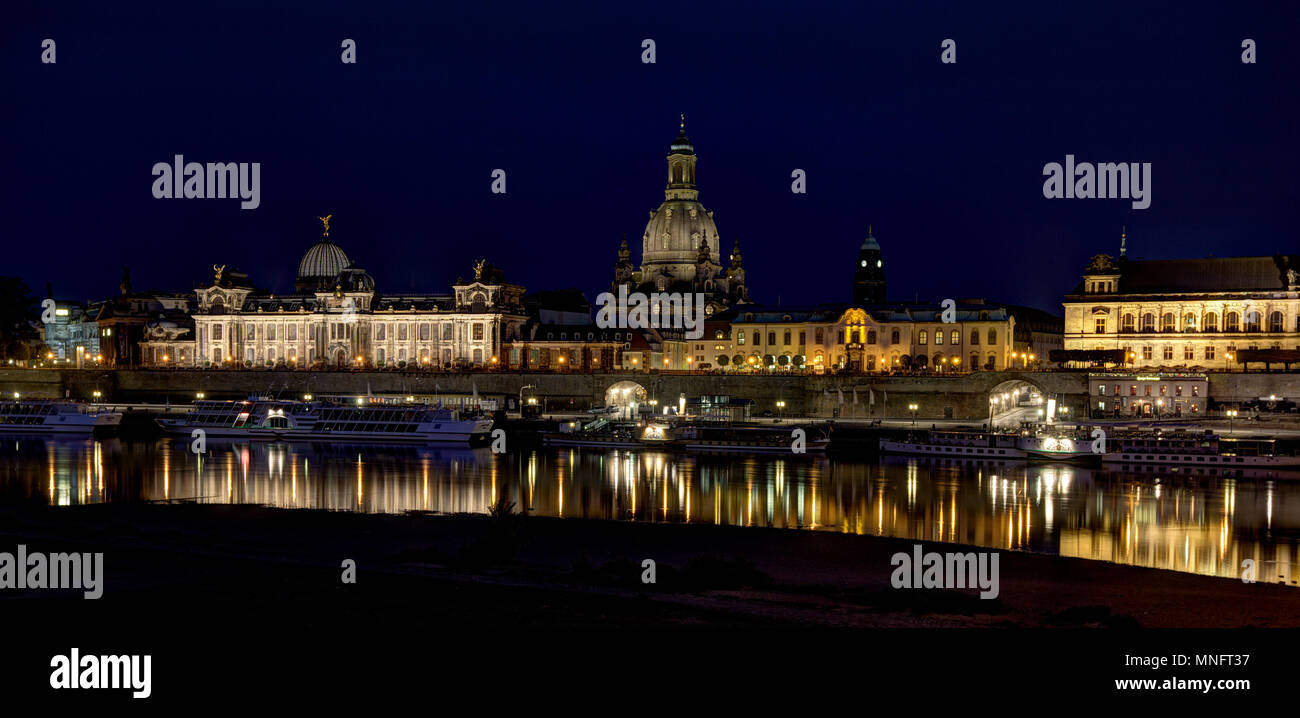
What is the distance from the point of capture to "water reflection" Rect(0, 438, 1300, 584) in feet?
131

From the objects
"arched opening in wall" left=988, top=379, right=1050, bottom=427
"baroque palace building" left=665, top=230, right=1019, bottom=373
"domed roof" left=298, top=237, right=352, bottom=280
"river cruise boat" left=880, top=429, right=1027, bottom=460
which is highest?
"domed roof" left=298, top=237, right=352, bottom=280

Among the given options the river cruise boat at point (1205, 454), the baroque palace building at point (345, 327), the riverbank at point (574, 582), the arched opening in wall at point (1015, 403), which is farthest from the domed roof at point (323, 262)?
the riverbank at point (574, 582)

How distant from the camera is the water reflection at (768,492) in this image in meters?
39.8

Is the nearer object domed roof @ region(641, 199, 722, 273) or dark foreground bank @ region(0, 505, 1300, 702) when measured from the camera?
dark foreground bank @ region(0, 505, 1300, 702)

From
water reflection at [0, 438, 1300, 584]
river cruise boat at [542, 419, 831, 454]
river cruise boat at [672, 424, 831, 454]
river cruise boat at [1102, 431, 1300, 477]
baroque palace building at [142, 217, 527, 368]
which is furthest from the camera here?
baroque palace building at [142, 217, 527, 368]

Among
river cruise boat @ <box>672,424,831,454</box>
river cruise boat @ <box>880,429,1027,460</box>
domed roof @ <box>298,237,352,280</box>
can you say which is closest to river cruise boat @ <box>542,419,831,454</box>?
river cruise boat @ <box>672,424,831,454</box>

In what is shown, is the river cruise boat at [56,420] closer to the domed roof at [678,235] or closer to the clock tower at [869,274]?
the domed roof at [678,235]

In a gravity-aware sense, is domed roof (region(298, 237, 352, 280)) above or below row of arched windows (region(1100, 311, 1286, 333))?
above

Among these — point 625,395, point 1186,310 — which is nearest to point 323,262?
point 625,395

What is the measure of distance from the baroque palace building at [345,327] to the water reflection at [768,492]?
52.3 metres

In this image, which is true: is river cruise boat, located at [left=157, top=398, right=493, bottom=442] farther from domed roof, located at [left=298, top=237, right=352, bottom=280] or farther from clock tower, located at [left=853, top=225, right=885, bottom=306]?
clock tower, located at [left=853, top=225, right=885, bottom=306]

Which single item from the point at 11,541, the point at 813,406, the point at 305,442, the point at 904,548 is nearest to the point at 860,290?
the point at 813,406

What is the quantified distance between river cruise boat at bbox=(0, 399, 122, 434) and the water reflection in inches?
504
